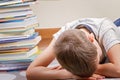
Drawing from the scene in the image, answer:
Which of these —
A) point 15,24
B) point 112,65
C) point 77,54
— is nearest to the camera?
point 77,54

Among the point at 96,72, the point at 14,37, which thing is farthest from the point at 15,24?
the point at 96,72

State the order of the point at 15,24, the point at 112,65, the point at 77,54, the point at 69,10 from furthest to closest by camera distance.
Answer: the point at 69,10 < the point at 15,24 < the point at 112,65 < the point at 77,54

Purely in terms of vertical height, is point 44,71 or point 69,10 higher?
point 69,10

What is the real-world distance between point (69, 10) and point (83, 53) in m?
1.15

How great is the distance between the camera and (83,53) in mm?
804

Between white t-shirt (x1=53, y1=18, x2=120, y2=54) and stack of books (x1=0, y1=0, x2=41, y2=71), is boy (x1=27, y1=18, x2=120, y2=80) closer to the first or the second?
white t-shirt (x1=53, y1=18, x2=120, y2=54)

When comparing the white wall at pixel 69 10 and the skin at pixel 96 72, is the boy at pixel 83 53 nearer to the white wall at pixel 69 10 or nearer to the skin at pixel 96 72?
the skin at pixel 96 72

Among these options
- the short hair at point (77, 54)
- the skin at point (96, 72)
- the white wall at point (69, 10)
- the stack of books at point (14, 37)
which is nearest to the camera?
the short hair at point (77, 54)

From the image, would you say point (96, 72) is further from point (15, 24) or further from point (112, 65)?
point (15, 24)

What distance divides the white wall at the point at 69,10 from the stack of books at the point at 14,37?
0.55 m

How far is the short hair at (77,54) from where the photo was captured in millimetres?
804

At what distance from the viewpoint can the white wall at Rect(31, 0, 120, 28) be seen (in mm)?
1904

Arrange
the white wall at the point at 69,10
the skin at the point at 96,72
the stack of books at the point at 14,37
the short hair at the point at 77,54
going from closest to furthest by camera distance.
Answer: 1. the short hair at the point at 77,54
2. the skin at the point at 96,72
3. the stack of books at the point at 14,37
4. the white wall at the point at 69,10

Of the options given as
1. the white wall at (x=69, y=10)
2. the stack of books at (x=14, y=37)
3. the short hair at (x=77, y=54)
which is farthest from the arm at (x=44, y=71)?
the white wall at (x=69, y=10)
